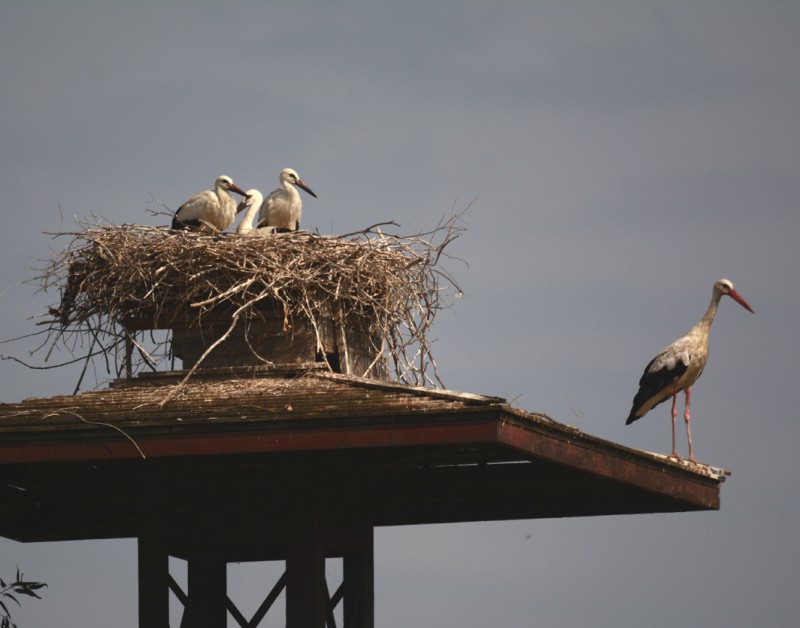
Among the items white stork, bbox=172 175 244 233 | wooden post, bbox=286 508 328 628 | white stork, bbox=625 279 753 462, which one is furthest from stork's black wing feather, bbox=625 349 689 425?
wooden post, bbox=286 508 328 628

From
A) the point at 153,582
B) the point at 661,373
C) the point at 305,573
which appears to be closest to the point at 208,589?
the point at 153,582

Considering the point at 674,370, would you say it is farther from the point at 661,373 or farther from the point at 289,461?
the point at 289,461

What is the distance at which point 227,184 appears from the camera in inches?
720

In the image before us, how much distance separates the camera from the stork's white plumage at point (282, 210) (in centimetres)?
1764

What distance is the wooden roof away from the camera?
988 cm

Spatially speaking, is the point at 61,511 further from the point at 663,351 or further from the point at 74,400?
the point at 663,351

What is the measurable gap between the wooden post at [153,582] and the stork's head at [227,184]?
7.57 metres

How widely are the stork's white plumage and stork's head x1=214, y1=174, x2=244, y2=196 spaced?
0.62 metres

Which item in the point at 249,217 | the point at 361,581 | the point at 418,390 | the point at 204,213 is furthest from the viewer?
the point at 249,217

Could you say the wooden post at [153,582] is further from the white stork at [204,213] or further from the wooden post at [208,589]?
the white stork at [204,213]

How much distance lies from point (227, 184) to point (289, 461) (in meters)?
7.97

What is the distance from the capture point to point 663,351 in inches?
597

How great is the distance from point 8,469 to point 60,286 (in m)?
3.12

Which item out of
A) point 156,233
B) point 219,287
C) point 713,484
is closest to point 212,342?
point 219,287
